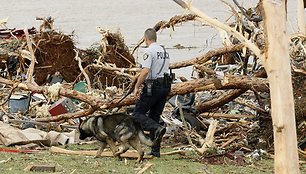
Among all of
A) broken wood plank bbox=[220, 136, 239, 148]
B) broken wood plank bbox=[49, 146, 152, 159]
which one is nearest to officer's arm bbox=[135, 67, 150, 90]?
broken wood plank bbox=[49, 146, 152, 159]

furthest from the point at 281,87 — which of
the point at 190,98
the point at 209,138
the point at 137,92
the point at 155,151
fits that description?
the point at 190,98

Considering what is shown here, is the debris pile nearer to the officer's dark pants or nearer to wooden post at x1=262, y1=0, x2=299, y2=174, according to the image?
the officer's dark pants

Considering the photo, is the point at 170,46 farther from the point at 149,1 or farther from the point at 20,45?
the point at 149,1

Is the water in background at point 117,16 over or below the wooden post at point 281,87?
below

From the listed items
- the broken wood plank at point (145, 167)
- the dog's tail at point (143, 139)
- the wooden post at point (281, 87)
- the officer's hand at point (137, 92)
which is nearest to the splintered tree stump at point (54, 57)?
the officer's hand at point (137, 92)

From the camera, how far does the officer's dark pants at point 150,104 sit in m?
11.2

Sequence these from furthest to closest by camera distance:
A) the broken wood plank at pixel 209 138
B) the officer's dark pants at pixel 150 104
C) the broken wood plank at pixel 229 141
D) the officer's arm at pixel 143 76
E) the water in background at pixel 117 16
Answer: the water in background at pixel 117 16 → the broken wood plank at pixel 229 141 → the broken wood plank at pixel 209 138 → the officer's dark pants at pixel 150 104 → the officer's arm at pixel 143 76

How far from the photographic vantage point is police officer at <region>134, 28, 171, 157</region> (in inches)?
438

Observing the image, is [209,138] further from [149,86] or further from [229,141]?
[149,86]

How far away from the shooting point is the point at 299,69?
38.5ft

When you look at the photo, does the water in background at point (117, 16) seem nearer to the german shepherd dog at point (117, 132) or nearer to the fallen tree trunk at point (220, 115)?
the fallen tree trunk at point (220, 115)

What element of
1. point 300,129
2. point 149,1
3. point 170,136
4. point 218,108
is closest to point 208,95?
point 218,108

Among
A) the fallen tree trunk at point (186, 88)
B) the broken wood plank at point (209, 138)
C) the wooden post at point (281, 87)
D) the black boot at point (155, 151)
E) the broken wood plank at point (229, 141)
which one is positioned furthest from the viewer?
the broken wood plank at point (229, 141)

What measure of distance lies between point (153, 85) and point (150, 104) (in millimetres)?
313
